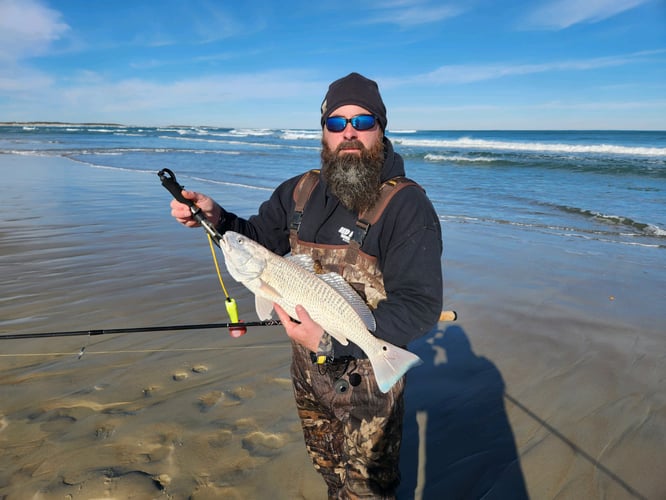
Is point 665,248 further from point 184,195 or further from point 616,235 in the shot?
point 184,195

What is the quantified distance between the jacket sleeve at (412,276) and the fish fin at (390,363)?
0.08 metres

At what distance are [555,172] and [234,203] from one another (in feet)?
61.5

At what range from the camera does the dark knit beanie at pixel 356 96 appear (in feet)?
8.74

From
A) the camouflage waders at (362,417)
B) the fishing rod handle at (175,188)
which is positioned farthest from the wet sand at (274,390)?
the fishing rod handle at (175,188)

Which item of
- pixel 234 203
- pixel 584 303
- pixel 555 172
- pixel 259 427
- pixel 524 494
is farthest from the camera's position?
pixel 555 172

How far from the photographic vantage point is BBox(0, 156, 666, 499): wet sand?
322 cm

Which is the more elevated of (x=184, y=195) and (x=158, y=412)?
(x=184, y=195)

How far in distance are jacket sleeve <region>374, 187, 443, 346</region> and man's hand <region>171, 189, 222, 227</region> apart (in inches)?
51.5

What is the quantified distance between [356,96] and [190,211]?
1293 mm

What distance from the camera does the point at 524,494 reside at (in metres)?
3.19

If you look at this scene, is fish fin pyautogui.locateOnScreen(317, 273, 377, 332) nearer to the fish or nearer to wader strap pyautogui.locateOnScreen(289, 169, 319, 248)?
the fish

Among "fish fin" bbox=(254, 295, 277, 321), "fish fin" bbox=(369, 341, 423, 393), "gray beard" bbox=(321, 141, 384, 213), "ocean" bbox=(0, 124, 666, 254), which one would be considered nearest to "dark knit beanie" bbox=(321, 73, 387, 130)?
"gray beard" bbox=(321, 141, 384, 213)

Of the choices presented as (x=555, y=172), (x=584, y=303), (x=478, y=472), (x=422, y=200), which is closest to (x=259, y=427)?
(x=478, y=472)

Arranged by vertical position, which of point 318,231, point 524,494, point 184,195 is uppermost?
point 184,195
